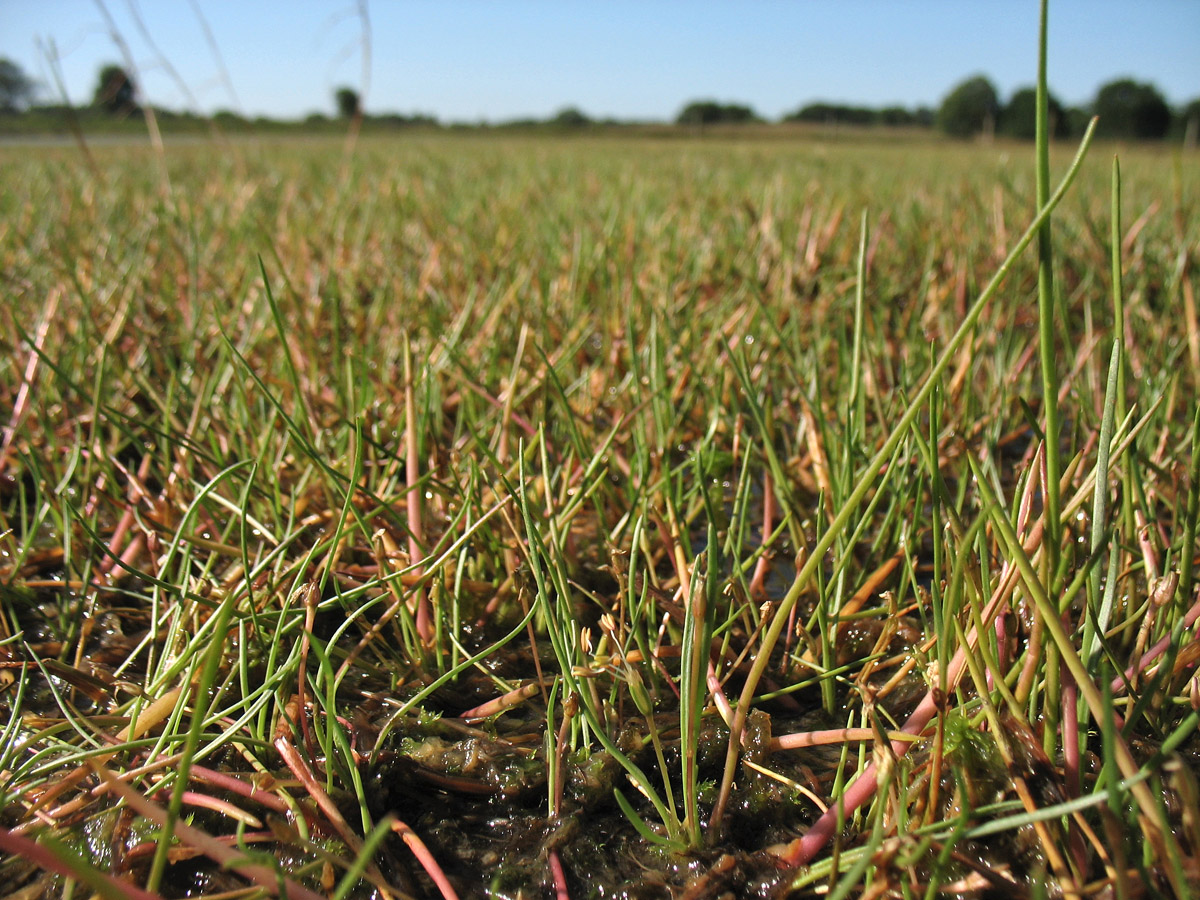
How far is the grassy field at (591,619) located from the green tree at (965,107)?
1608 inches

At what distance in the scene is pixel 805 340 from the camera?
1386mm

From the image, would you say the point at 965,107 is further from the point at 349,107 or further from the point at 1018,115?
the point at 349,107

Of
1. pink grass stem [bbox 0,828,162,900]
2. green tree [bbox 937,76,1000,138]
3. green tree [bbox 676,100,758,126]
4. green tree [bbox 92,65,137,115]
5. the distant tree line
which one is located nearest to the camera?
pink grass stem [bbox 0,828,162,900]

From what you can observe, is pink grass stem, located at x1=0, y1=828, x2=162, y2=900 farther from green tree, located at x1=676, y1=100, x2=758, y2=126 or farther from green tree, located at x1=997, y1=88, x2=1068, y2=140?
green tree, located at x1=676, y1=100, x2=758, y2=126

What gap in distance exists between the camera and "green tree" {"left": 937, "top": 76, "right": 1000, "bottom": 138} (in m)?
37.6

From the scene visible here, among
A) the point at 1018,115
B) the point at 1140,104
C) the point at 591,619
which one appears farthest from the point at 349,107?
the point at 1140,104

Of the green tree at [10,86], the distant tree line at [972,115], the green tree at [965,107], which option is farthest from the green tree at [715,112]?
the green tree at [10,86]

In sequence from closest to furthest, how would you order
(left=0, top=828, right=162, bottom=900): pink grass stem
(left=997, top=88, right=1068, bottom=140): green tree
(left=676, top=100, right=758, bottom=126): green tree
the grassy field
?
(left=0, top=828, right=162, bottom=900): pink grass stem → the grassy field → (left=997, top=88, right=1068, bottom=140): green tree → (left=676, top=100, right=758, bottom=126): green tree

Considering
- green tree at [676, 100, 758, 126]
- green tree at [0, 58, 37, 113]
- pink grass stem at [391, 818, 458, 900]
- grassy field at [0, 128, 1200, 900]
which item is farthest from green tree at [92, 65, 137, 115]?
green tree at [676, 100, 758, 126]

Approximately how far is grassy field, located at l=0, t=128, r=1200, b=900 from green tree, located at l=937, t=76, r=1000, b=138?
4083 centimetres

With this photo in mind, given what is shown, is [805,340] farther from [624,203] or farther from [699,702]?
[624,203]

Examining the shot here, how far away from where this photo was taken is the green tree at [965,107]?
3759 cm

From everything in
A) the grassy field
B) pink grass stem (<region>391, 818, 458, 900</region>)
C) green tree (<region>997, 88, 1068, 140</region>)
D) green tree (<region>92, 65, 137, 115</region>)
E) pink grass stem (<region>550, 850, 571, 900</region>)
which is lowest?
pink grass stem (<region>550, 850, 571, 900</region>)

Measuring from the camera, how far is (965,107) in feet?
134
